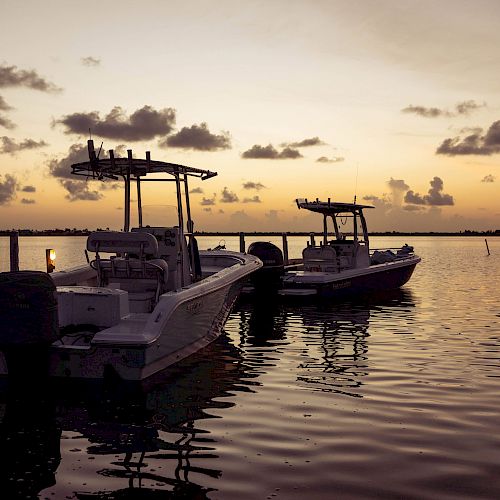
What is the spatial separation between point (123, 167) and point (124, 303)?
3.31 metres

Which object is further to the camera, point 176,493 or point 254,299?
point 254,299

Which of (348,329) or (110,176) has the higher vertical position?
(110,176)

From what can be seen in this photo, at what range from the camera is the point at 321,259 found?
20844 mm

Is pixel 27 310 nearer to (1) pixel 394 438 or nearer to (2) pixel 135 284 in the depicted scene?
(2) pixel 135 284

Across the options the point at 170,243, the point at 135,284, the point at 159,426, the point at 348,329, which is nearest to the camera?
the point at 159,426

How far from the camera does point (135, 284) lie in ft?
35.4

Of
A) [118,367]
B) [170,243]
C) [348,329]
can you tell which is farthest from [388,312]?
[118,367]

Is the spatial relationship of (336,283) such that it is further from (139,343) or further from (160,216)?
(139,343)

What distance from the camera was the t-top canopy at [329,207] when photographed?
69.4 feet

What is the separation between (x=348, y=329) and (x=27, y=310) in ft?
28.2

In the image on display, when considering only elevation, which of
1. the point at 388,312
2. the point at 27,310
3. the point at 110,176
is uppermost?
the point at 110,176

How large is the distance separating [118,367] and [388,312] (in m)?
11.2

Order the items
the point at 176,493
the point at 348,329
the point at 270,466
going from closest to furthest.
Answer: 1. the point at 176,493
2. the point at 270,466
3. the point at 348,329

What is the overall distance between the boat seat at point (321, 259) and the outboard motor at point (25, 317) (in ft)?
43.7
